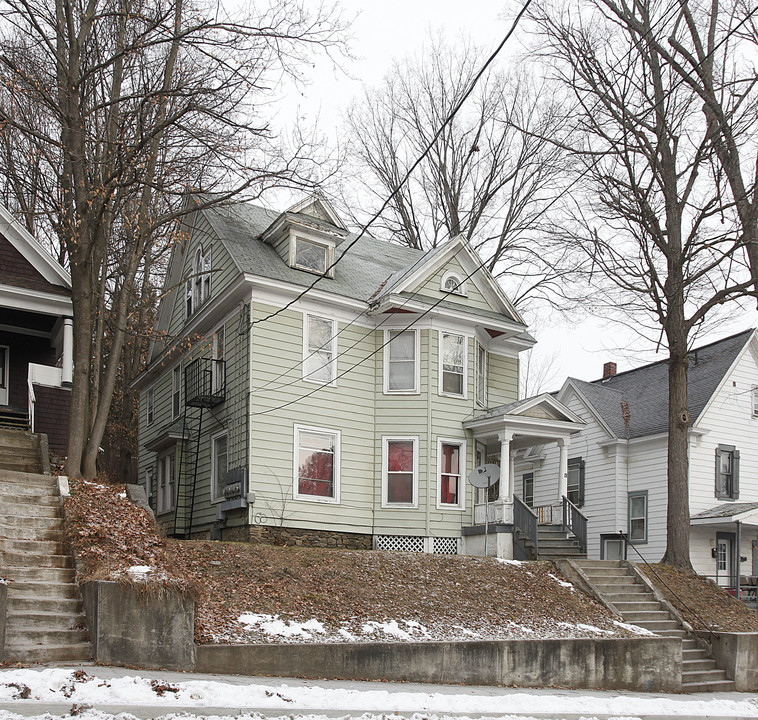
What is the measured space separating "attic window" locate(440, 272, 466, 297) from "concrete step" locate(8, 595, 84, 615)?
1309 centimetres

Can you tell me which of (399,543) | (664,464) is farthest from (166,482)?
(664,464)

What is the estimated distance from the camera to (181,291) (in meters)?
23.0

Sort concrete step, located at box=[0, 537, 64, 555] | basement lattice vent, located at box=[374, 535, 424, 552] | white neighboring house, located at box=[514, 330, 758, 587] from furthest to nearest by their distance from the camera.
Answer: white neighboring house, located at box=[514, 330, 758, 587] → basement lattice vent, located at box=[374, 535, 424, 552] → concrete step, located at box=[0, 537, 64, 555]

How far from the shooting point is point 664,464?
22.9 meters

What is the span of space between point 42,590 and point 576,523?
1342cm

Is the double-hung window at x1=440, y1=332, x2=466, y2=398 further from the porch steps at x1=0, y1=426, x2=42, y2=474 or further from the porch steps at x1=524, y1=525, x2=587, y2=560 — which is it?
the porch steps at x1=0, y1=426, x2=42, y2=474

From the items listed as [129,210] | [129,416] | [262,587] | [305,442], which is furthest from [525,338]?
[129,416]

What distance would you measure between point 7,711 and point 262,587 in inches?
227

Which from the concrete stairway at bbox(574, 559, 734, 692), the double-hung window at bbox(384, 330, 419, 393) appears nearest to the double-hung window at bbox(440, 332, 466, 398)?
the double-hung window at bbox(384, 330, 419, 393)

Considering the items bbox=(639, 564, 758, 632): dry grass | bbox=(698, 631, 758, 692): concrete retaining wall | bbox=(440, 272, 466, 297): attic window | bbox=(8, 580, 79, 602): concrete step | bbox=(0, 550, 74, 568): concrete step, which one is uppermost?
bbox=(440, 272, 466, 297): attic window

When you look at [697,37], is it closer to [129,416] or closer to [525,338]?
[525,338]

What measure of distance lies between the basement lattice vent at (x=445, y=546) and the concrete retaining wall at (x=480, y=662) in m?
6.64

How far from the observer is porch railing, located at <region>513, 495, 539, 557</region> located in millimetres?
18094

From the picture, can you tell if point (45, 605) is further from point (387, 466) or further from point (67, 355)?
point (387, 466)
